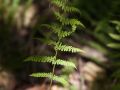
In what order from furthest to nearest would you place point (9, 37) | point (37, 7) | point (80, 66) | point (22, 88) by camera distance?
1. point (37, 7)
2. point (9, 37)
3. point (80, 66)
4. point (22, 88)

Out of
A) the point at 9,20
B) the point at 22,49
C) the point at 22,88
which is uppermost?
the point at 9,20

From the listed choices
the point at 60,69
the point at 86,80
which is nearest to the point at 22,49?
the point at 60,69

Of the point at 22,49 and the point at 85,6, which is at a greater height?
the point at 85,6

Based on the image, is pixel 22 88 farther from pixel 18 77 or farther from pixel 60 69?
pixel 60 69

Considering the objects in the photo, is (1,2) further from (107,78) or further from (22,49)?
(107,78)

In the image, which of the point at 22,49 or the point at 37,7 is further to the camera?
the point at 37,7

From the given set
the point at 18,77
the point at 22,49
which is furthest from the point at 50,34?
the point at 18,77

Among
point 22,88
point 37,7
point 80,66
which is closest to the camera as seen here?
point 22,88
